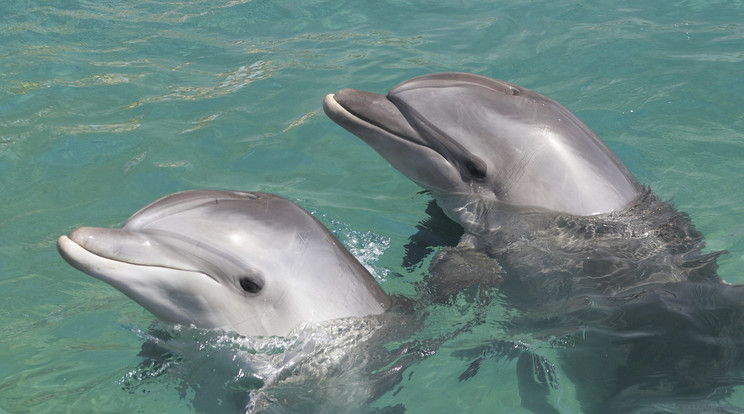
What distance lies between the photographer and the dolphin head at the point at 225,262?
180 inches

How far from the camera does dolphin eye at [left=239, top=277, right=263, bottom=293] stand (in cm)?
470

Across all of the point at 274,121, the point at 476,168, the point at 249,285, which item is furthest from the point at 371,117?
the point at 274,121

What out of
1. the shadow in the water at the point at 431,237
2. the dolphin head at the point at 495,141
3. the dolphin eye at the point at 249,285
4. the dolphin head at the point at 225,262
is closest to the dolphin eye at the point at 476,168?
the dolphin head at the point at 495,141

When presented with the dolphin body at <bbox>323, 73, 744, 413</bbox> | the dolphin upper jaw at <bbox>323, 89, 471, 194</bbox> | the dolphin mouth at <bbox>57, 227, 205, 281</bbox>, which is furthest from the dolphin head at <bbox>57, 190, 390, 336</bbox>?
the dolphin upper jaw at <bbox>323, 89, 471, 194</bbox>

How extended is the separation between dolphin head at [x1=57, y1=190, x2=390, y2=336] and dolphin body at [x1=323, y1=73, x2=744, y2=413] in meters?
1.30

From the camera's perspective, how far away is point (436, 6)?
12.2 m

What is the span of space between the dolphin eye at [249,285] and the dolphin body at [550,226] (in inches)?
61.7

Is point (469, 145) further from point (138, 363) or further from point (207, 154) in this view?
point (207, 154)

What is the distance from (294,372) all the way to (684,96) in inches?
244

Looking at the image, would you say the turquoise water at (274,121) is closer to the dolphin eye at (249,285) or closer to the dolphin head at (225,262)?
the dolphin head at (225,262)

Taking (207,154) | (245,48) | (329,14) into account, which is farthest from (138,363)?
(329,14)

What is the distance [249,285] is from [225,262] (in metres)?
0.20

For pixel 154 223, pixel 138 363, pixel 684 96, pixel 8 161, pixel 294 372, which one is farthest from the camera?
pixel 684 96

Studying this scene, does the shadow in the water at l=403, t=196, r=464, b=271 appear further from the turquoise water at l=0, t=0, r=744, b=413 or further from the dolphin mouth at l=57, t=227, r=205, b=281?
the dolphin mouth at l=57, t=227, r=205, b=281
